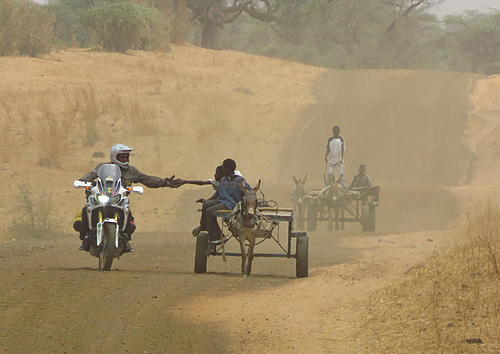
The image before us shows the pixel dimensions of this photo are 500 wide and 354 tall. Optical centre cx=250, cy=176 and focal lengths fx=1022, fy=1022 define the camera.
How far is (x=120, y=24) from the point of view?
48938mm

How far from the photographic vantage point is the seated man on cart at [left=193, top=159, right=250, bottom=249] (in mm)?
14273

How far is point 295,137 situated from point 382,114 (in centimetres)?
453

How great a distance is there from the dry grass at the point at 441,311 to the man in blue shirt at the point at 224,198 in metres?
2.68

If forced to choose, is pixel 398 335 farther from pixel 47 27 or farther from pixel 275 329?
pixel 47 27

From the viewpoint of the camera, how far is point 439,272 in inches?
503

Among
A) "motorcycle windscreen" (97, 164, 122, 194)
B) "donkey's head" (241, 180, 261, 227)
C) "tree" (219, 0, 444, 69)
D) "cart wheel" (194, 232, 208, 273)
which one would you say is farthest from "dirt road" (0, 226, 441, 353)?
"tree" (219, 0, 444, 69)

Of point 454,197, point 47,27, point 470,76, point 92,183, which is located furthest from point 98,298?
point 470,76

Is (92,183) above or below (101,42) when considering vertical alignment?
below

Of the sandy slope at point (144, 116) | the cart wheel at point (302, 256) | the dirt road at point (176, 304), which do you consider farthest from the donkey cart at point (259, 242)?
the sandy slope at point (144, 116)

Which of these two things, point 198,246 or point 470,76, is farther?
point 470,76

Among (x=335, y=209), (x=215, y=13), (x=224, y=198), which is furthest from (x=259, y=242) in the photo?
(x=215, y=13)

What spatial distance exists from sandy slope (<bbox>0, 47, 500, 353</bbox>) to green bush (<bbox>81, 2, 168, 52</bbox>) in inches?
59.6

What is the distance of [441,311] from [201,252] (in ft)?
14.7

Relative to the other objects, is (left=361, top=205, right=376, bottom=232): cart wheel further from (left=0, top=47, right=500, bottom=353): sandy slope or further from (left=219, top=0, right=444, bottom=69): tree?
(left=219, top=0, right=444, bottom=69): tree
